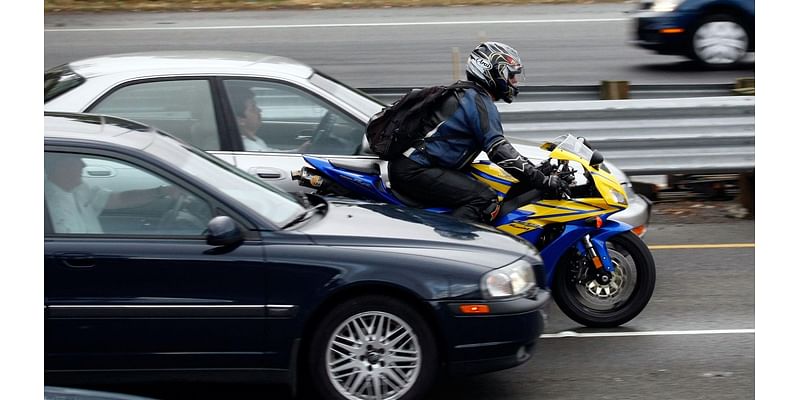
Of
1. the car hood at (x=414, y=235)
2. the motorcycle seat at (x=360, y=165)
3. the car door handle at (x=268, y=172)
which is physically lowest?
the car hood at (x=414, y=235)

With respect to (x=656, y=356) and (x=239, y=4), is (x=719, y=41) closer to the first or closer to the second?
(x=239, y=4)

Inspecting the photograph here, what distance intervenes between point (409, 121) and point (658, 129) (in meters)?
3.73

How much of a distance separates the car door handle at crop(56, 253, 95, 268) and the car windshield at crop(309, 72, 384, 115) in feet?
9.60

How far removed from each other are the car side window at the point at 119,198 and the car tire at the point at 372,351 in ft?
2.60

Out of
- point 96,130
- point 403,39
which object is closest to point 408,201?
point 96,130

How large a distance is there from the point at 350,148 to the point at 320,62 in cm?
950

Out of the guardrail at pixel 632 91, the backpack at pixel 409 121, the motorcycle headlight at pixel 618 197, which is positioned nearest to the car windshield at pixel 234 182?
the backpack at pixel 409 121

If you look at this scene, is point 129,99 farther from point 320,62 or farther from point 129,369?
point 320,62

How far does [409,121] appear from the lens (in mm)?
7266

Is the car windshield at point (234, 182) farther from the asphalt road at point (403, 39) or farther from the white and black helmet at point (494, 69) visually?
the asphalt road at point (403, 39)

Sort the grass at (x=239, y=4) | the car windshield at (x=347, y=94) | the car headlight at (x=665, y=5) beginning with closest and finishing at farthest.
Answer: the car windshield at (x=347, y=94) → the car headlight at (x=665, y=5) → the grass at (x=239, y=4)

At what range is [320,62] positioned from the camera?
17.2m

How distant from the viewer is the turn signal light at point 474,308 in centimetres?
559

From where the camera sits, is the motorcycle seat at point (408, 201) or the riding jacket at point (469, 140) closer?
the riding jacket at point (469, 140)
